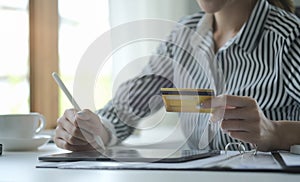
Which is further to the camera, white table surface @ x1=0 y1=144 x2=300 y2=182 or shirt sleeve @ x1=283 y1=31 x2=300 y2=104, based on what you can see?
shirt sleeve @ x1=283 y1=31 x2=300 y2=104

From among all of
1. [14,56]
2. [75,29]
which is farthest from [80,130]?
[75,29]

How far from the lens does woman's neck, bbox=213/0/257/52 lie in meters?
1.59

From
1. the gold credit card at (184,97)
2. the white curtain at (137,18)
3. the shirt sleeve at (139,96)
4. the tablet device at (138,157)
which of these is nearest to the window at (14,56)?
the white curtain at (137,18)

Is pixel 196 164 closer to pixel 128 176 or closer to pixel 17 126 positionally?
pixel 128 176

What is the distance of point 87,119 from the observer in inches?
45.4

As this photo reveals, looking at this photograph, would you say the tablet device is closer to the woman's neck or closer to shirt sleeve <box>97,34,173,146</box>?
shirt sleeve <box>97,34,173,146</box>

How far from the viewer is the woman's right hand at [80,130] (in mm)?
1158

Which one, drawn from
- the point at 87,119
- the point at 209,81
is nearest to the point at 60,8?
the point at 209,81

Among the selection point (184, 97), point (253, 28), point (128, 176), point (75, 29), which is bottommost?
point (128, 176)

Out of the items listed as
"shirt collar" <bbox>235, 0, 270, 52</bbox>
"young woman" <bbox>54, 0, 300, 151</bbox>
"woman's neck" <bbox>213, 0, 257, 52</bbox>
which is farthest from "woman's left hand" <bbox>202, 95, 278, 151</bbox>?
"woman's neck" <bbox>213, 0, 257, 52</bbox>

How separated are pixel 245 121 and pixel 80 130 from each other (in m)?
0.37

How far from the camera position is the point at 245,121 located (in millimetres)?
1061

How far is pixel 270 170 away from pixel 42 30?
1419mm

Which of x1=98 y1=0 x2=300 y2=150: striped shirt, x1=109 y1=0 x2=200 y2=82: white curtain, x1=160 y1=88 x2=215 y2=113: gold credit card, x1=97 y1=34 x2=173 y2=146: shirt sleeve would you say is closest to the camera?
x1=160 y1=88 x2=215 y2=113: gold credit card
